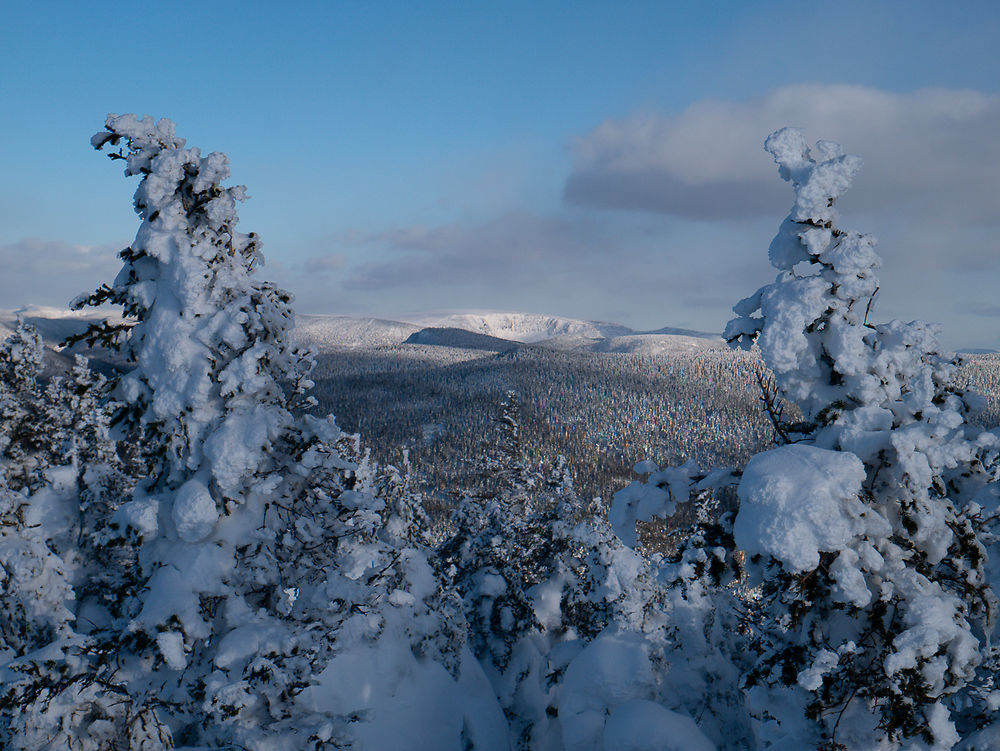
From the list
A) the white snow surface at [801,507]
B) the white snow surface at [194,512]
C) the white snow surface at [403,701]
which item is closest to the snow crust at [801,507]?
the white snow surface at [801,507]

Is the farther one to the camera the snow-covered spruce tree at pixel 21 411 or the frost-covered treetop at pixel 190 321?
the snow-covered spruce tree at pixel 21 411

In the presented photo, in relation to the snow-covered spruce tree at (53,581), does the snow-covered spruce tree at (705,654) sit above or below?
below

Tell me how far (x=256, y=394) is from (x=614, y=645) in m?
11.2

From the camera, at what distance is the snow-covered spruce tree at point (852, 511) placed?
638 centimetres

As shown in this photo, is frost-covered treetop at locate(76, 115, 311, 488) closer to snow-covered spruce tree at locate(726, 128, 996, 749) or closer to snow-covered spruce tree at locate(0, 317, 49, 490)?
snow-covered spruce tree at locate(726, 128, 996, 749)

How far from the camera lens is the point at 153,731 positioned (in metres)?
8.43

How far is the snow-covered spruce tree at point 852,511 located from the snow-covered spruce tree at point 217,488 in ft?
19.1

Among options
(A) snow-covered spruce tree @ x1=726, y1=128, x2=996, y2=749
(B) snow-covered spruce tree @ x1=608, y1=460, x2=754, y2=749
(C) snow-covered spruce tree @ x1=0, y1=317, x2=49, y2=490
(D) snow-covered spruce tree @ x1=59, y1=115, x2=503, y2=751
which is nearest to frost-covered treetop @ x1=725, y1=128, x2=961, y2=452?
(A) snow-covered spruce tree @ x1=726, y1=128, x2=996, y2=749

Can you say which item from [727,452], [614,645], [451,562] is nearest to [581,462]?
[727,452]

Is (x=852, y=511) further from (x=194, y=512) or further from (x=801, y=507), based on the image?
(x=194, y=512)

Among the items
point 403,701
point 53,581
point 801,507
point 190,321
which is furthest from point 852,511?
point 53,581

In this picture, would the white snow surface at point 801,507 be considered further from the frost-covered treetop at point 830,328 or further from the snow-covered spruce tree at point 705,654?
the snow-covered spruce tree at point 705,654

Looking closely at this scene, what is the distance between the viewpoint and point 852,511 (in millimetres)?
6512

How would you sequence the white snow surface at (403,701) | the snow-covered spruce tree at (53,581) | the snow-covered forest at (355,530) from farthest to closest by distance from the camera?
the white snow surface at (403,701), the snow-covered spruce tree at (53,581), the snow-covered forest at (355,530)
